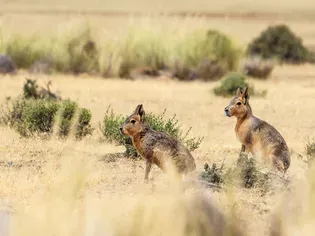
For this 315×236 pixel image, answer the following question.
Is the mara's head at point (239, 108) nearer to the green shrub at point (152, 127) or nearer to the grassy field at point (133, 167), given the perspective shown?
the grassy field at point (133, 167)

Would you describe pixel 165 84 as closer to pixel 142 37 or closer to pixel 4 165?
pixel 142 37

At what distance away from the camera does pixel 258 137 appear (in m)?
12.5

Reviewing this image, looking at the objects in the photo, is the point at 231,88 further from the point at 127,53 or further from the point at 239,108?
the point at 239,108

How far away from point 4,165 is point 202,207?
534cm

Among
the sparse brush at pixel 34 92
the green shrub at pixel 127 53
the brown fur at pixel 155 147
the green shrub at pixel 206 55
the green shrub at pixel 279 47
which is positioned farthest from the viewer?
the green shrub at pixel 279 47

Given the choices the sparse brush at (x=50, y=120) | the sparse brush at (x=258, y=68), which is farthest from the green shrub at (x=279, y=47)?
the sparse brush at (x=50, y=120)

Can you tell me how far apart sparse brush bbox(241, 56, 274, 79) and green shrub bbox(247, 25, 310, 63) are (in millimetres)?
5144

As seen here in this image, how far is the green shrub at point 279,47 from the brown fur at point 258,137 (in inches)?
946

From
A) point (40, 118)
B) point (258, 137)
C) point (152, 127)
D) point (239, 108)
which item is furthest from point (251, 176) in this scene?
point (40, 118)

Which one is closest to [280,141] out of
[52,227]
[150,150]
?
[150,150]

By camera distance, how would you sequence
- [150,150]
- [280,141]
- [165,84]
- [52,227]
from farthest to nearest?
[165,84]
[280,141]
[150,150]
[52,227]

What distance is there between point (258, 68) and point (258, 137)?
1890 cm

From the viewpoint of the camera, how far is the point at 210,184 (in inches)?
410

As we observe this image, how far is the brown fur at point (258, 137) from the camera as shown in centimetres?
1216
